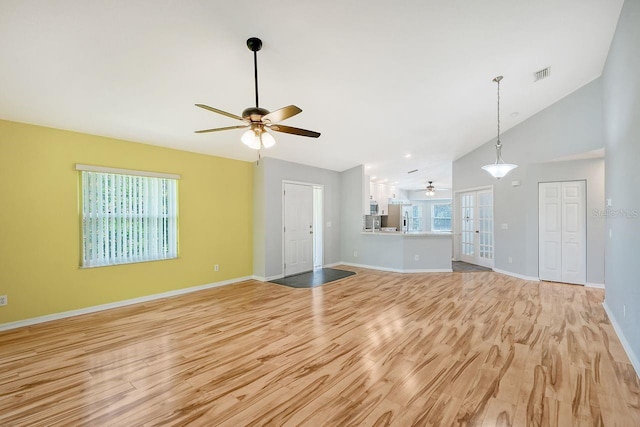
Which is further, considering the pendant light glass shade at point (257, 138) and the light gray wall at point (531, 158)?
the light gray wall at point (531, 158)

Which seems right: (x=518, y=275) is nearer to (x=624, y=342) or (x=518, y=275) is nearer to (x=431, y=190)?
(x=624, y=342)

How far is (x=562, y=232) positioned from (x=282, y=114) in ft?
19.7

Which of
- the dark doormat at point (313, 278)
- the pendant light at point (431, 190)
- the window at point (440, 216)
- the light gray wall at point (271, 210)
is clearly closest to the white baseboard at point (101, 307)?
the light gray wall at point (271, 210)

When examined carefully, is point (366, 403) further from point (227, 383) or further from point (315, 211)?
point (315, 211)

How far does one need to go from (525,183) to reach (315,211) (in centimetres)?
469

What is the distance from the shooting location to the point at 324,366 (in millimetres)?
2518

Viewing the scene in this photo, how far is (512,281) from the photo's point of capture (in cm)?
566

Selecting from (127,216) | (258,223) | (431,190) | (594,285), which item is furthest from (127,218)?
(431,190)

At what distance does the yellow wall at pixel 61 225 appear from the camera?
340 cm

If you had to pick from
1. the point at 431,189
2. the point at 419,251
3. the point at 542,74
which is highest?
the point at 542,74

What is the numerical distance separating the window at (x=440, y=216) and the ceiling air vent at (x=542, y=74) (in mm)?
9292

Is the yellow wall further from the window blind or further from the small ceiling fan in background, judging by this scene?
the small ceiling fan in background

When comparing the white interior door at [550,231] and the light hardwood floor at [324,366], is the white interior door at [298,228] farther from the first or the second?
the white interior door at [550,231]

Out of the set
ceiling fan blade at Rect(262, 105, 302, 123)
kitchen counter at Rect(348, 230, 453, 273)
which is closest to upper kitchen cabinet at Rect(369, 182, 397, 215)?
kitchen counter at Rect(348, 230, 453, 273)
